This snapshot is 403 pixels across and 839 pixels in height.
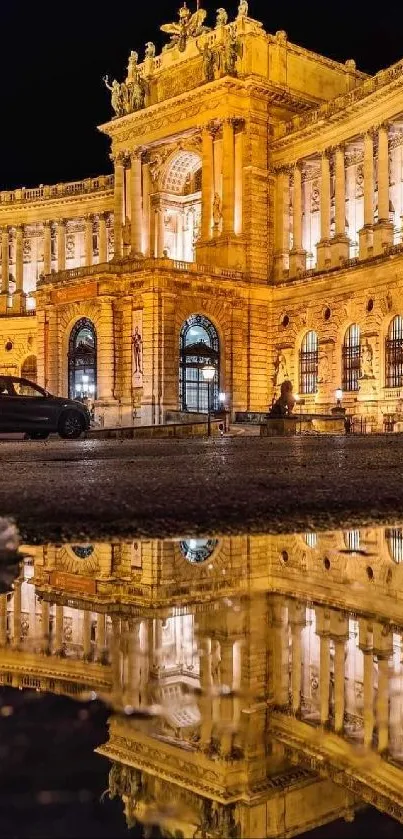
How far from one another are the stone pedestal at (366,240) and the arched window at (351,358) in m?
3.27

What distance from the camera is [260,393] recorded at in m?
48.1

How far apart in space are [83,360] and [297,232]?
12767 millimetres

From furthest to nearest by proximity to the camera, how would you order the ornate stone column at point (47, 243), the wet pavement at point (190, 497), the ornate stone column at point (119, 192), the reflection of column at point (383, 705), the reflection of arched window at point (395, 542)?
the ornate stone column at point (47, 243) → the ornate stone column at point (119, 192) → the wet pavement at point (190, 497) → the reflection of arched window at point (395, 542) → the reflection of column at point (383, 705)

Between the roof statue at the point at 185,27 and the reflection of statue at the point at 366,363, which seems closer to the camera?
the reflection of statue at the point at 366,363

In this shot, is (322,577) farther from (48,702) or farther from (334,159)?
(334,159)

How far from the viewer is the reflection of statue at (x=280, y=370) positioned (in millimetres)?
47750

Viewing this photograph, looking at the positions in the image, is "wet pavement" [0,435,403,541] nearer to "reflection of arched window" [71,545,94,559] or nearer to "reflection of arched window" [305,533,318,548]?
"reflection of arched window" [305,533,318,548]

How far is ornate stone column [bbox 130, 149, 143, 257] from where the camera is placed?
52669 millimetres

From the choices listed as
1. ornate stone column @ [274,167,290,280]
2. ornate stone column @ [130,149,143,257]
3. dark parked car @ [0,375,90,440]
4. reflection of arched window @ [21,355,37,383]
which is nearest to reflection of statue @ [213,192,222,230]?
ornate stone column @ [274,167,290,280]

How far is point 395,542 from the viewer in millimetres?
4926

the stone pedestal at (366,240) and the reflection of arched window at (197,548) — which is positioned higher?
the stone pedestal at (366,240)

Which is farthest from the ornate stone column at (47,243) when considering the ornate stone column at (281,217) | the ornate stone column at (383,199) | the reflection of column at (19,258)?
the ornate stone column at (383,199)

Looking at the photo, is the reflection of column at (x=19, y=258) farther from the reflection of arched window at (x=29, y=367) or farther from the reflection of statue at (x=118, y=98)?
the reflection of statue at (x=118, y=98)

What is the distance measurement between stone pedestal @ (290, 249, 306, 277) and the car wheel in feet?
88.2
